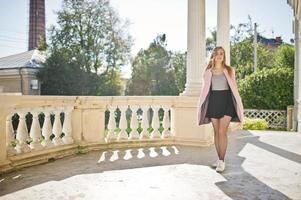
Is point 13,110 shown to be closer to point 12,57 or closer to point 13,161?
point 13,161

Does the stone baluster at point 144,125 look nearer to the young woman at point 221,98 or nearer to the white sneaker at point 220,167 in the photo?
the young woman at point 221,98

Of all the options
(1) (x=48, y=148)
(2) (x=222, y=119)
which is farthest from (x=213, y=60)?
(1) (x=48, y=148)

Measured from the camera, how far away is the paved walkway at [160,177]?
9.89 ft

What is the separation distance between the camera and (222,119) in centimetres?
397

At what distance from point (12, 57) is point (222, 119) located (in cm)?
2376

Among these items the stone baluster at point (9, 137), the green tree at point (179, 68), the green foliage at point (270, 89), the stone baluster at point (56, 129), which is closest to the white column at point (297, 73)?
the green foliage at point (270, 89)

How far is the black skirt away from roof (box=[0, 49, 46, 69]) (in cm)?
1968

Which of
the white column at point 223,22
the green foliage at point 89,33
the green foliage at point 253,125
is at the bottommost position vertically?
the green foliage at point 253,125

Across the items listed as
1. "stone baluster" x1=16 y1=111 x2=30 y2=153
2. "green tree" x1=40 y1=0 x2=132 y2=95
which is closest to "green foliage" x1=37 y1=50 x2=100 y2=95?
"green tree" x1=40 y1=0 x2=132 y2=95

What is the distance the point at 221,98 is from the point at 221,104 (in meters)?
0.08

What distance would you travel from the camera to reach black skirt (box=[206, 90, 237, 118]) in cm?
397

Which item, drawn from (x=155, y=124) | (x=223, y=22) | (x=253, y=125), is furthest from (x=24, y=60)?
(x=155, y=124)

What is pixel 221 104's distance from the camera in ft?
13.0

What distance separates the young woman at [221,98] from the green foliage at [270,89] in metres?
10.9
